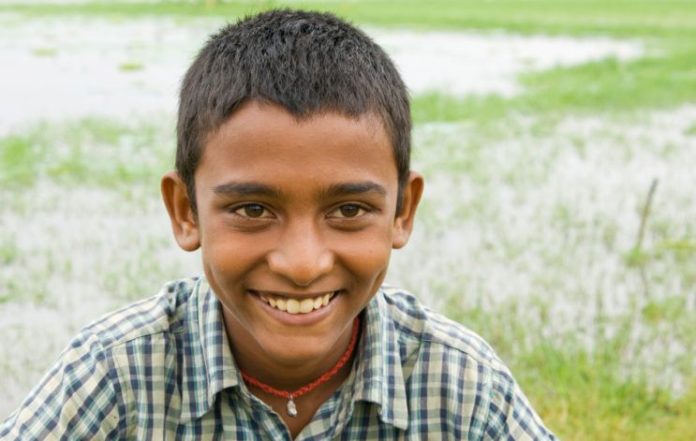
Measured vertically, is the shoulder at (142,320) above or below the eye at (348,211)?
below

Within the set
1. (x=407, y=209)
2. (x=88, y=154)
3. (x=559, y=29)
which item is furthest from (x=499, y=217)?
(x=559, y=29)

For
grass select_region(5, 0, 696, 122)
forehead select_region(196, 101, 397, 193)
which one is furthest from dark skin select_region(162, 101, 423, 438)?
grass select_region(5, 0, 696, 122)

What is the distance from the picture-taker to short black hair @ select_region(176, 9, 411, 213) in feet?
5.29

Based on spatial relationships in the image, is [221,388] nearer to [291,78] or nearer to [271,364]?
[271,364]

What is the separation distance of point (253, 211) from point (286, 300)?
16cm

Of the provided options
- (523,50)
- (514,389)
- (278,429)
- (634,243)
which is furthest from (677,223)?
(523,50)

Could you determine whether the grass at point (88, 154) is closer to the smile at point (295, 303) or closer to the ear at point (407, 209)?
the ear at point (407, 209)

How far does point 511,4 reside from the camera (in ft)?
78.4

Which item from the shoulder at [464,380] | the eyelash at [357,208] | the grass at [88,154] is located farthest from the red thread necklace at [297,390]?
the grass at [88,154]

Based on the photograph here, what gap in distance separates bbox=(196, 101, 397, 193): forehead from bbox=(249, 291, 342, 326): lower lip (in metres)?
0.23

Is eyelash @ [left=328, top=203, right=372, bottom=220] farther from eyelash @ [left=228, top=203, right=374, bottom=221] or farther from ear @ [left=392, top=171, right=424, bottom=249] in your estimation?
ear @ [left=392, top=171, right=424, bottom=249]

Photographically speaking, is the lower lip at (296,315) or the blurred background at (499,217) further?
the blurred background at (499,217)

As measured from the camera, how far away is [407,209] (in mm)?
1891

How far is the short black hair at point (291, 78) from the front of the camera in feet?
5.29
